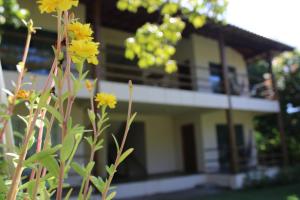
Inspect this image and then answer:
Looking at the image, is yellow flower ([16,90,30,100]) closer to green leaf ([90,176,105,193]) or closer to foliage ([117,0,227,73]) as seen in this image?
green leaf ([90,176,105,193])

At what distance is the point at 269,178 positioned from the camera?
13.9 metres

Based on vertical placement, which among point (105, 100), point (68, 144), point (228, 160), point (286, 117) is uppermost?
point (286, 117)

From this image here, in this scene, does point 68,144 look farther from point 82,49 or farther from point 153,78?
point 153,78

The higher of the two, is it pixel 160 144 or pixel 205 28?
pixel 205 28

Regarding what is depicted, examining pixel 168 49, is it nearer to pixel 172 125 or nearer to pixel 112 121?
pixel 112 121

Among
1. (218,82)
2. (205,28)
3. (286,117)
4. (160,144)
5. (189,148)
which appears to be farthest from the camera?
(286,117)

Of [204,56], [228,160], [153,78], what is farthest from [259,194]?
[204,56]

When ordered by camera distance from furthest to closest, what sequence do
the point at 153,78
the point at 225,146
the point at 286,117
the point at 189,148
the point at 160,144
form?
the point at 286,117 → the point at 225,146 → the point at 189,148 → the point at 160,144 → the point at 153,78

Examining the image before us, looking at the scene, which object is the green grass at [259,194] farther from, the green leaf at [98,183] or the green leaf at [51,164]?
the green leaf at [51,164]

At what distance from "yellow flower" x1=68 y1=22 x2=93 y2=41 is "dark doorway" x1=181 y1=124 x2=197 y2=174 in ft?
49.5

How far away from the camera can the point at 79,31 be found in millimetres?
962

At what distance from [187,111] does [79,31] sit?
1473 centimetres

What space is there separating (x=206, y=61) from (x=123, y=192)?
708cm

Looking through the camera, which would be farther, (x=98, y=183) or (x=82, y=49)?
(x=98, y=183)
